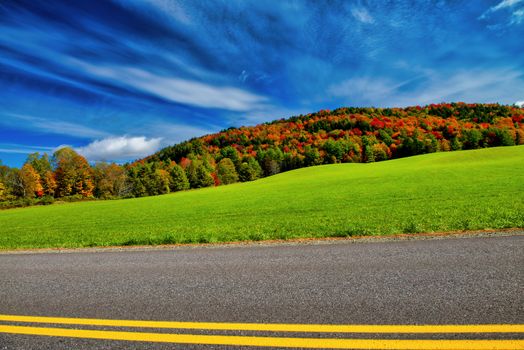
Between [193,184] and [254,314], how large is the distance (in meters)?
91.7

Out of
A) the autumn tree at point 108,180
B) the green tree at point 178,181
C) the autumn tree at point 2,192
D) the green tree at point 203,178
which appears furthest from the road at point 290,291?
the autumn tree at point 108,180

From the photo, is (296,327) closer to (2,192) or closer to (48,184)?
(2,192)

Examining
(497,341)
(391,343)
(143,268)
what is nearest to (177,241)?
(143,268)

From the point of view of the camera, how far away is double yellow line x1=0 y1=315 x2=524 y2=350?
3.12m

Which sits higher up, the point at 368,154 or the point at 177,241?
the point at 368,154

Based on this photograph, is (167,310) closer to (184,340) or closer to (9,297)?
(184,340)

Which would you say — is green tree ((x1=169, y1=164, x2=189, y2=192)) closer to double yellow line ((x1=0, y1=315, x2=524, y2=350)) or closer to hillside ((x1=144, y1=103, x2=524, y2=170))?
hillside ((x1=144, y1=103, x2=524, y2=170))

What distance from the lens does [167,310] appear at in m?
4.50

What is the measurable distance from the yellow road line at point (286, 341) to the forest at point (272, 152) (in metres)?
73.0

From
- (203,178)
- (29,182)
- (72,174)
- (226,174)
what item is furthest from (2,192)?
(226,174)

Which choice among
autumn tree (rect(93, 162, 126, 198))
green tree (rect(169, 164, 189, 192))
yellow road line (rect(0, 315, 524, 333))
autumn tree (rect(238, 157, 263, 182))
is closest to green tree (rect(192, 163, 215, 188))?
green tree (rect(169, 164, 189, 192))

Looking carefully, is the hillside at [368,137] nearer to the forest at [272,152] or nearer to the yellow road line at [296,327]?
the forest at [272,152]

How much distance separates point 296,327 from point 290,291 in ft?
3.78

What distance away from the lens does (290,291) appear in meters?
4.83
